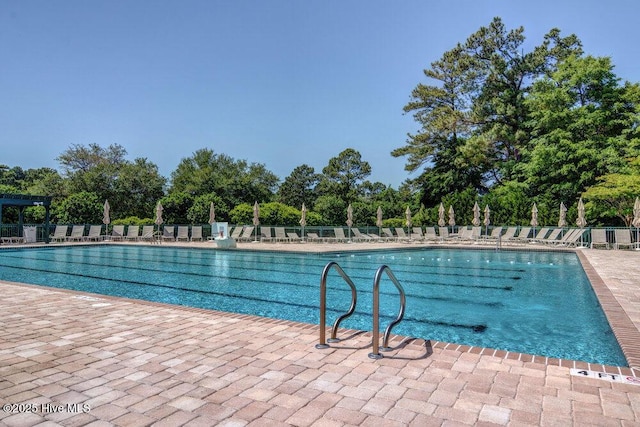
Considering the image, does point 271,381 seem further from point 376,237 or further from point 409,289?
point 376,237

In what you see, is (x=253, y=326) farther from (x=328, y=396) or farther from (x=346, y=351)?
(x=328, y=396)

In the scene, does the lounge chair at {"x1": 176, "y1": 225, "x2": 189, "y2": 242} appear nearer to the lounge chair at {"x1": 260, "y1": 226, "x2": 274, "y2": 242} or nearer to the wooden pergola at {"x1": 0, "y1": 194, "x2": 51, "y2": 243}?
the lounge chair at {"x1": 260, "y1": 226, "x2": 274, "y2": 242}

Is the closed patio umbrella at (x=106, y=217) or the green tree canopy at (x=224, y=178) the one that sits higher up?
the green tree canopy at (x=224, y=178)

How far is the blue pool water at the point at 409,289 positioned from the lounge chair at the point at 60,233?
4.95 meters

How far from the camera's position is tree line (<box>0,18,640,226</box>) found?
76.6ft

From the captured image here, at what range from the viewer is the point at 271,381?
2871mm

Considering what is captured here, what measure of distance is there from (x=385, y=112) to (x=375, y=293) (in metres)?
31.1

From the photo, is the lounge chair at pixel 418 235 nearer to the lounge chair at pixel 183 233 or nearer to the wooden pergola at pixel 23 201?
the lounge chair at pixel 183 233

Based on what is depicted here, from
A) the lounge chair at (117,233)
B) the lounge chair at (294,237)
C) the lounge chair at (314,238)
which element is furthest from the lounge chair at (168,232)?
the lounge chair at (314,238)

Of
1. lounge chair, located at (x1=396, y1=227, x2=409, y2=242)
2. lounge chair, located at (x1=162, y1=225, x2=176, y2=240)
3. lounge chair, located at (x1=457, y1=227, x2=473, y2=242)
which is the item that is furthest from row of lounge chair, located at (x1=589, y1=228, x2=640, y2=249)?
lounge chair, located at (x1=162, y1=225, x2=176, y2=240)

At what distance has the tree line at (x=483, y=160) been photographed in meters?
23.3

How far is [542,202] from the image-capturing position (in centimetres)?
2409

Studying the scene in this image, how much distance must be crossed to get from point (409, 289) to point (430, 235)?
1375cm

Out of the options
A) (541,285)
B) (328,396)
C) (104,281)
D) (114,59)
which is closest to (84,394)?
(328,396)
